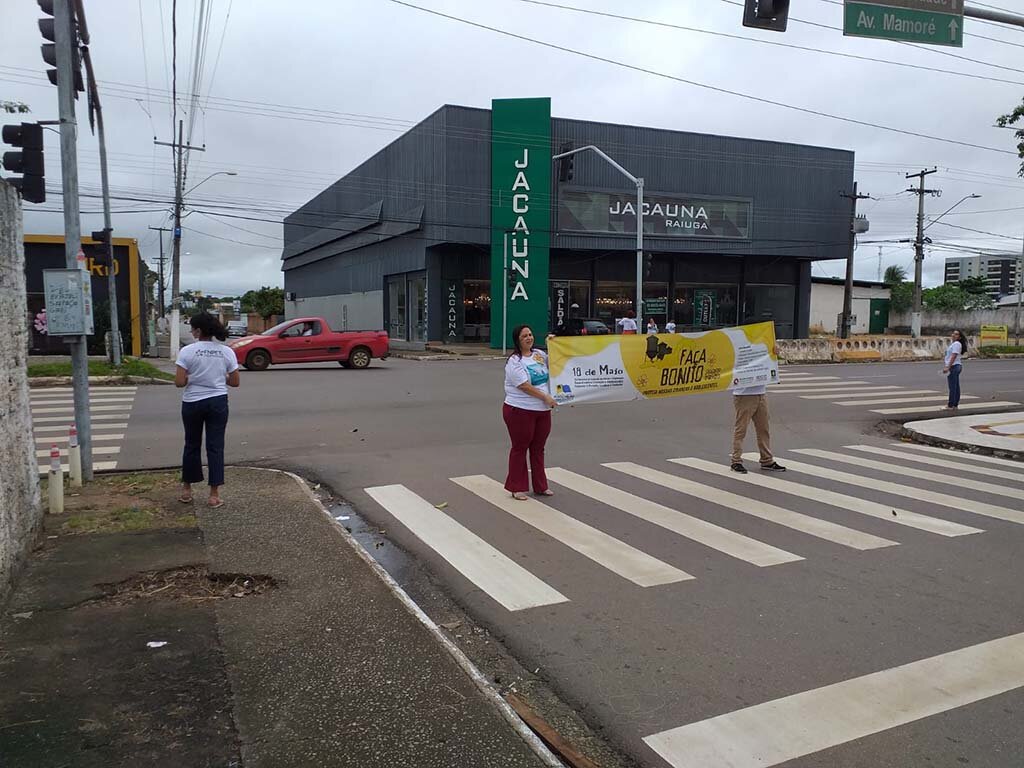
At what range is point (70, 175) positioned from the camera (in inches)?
327

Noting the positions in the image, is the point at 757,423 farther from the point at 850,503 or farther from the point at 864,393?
the point at 864,393

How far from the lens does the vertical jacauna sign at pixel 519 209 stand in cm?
3688

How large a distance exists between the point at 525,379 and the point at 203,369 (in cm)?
309

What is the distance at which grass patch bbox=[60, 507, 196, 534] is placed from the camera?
21.4 ft

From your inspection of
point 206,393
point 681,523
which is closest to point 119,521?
point 206,393

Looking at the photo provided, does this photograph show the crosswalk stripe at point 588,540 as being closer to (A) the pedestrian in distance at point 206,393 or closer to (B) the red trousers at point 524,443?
(B) the red trousers at point 524,443

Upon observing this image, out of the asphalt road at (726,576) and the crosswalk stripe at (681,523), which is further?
the crosswalk stripe at (681,523)

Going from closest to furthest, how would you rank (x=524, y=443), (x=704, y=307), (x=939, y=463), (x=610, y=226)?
(x=524, y=443)
(x=939, y=463)
(x=610, y=226)
(x=704, y=307)

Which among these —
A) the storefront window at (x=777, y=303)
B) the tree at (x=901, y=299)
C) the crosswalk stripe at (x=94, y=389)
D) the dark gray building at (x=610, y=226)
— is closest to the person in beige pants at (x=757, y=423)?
the crosswalk stripe at (x=94, y=389)

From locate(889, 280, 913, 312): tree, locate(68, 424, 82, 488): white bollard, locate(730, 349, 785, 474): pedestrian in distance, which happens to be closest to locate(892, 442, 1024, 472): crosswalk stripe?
locate(730, 349, 785, 474): pedestrian in distance

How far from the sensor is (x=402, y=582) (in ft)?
18.8

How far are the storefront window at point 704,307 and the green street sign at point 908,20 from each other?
35.0m

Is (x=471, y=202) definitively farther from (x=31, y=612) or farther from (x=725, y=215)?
(x=31, y=612)

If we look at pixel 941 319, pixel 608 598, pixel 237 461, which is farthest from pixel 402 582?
pixel 941 319
